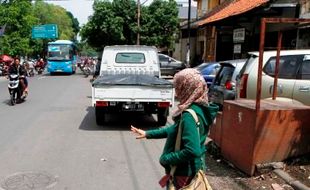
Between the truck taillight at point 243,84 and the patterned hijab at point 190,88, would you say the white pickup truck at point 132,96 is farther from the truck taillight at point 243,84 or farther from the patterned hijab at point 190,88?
the patterned hijab at point 190,88

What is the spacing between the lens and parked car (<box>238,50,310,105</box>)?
755 centimetres

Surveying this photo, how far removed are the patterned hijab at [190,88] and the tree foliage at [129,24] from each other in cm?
3211

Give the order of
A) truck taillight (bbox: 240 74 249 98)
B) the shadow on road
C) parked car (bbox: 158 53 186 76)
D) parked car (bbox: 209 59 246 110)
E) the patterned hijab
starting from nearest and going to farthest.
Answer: the patterned hijab < truck taillight (bbox: 240 74 249 98) < parked car (bbox: 209 59 246 110) < the shadow on road < parked car (bbox: 158 53 186 76)

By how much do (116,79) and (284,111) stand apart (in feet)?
16.3

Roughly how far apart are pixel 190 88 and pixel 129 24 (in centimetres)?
3414

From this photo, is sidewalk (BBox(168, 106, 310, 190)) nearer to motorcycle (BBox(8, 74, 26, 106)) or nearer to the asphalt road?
the asphalt road

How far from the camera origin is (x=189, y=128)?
9.57 ft

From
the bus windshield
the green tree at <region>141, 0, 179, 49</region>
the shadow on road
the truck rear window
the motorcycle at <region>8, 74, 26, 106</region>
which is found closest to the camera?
the shadow on road

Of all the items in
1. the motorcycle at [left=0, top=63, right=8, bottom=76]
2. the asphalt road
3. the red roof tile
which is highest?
the red roof tile

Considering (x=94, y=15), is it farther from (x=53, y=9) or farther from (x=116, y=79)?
(x=53, y=9)

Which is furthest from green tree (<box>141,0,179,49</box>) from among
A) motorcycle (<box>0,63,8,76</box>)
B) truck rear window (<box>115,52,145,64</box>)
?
truck rear window (<box>115,52,145,64</box>)

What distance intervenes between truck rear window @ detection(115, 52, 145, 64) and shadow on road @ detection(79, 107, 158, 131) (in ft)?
5.67

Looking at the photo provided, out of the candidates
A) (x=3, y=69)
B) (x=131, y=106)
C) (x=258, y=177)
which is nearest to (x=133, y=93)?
(x=131, y=106)

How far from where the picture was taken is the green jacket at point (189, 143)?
291 centimetres
